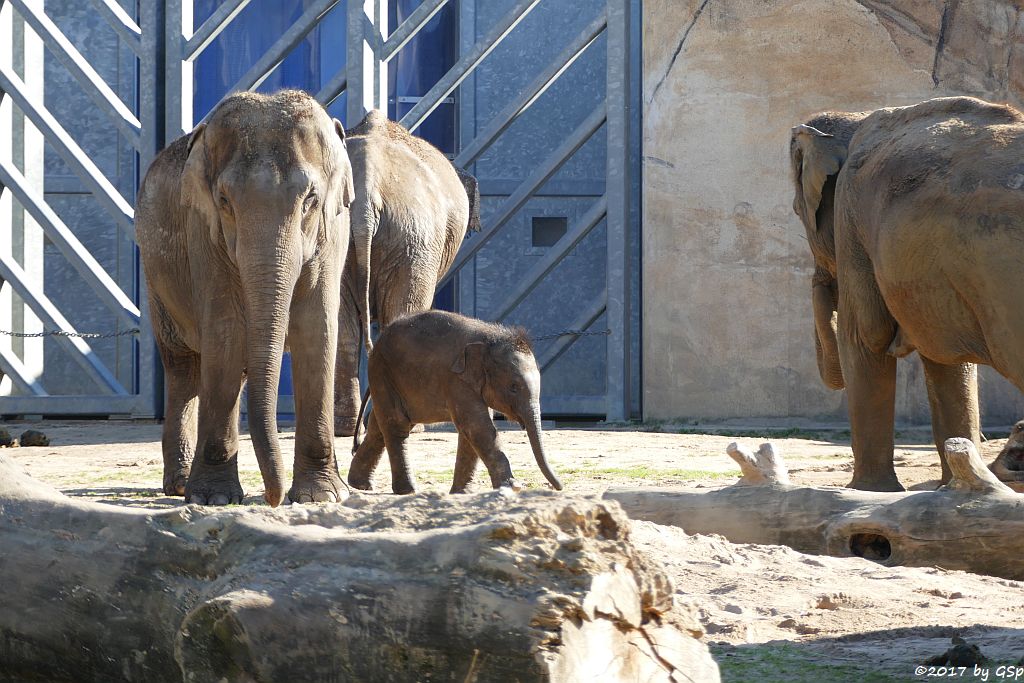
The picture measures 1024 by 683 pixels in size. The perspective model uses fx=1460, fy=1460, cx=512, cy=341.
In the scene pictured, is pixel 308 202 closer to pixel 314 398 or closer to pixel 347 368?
pixel 314 398

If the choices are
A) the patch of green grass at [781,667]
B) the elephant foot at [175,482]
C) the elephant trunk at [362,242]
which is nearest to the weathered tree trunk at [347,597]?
the patch of green grass at [781,667]

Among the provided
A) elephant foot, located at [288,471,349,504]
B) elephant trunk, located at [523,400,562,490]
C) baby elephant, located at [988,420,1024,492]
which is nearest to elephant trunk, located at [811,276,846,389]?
baby elephant, located at [988,420,1024,492]

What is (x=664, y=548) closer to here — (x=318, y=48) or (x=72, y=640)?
(x=72, y=640)

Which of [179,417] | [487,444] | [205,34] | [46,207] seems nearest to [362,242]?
[179,417]

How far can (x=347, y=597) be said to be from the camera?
226 centimetres

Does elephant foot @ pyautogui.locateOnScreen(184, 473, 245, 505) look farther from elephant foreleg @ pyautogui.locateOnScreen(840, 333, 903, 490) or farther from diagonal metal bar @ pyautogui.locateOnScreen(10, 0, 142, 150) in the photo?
diagonal metal bar @ pyautogui.locateOnScreen(10, 0, 142, 150)

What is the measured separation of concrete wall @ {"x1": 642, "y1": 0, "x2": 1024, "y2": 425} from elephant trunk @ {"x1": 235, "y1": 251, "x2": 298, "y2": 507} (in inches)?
251

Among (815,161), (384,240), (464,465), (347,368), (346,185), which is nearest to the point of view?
(346,185)

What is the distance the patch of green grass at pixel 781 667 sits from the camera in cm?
277

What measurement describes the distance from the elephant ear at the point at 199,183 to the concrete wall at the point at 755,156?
6198 mm

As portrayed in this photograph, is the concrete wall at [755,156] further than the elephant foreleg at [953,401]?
Yes

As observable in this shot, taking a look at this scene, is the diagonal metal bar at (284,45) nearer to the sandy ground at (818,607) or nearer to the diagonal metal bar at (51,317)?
→ the diagonal metal bar at (51,317)

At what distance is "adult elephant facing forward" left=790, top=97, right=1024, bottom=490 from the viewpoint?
16.0 ft

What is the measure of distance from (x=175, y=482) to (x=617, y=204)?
592 cm
